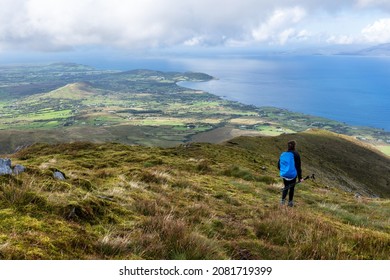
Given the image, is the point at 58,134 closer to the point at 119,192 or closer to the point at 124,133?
the point at 124,133

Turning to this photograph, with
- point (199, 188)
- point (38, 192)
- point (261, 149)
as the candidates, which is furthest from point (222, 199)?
point (261, 149)

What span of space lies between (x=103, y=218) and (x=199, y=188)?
796cm

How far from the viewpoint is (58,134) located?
153375 millimetres

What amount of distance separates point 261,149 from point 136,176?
42.3 meters

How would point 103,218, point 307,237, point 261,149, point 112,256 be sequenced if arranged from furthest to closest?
point 261,149 → point 103,218 → point 307,237 → point 112,256

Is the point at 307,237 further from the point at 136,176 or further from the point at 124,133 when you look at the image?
the point at 124,133

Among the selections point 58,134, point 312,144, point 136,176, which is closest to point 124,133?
point 58,134

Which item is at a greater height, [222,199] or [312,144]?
[222,199]

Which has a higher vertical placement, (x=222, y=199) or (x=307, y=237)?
(x=307, y=237)

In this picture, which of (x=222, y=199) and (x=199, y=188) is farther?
(x=199, y=188)

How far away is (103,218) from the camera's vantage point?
7.13m
